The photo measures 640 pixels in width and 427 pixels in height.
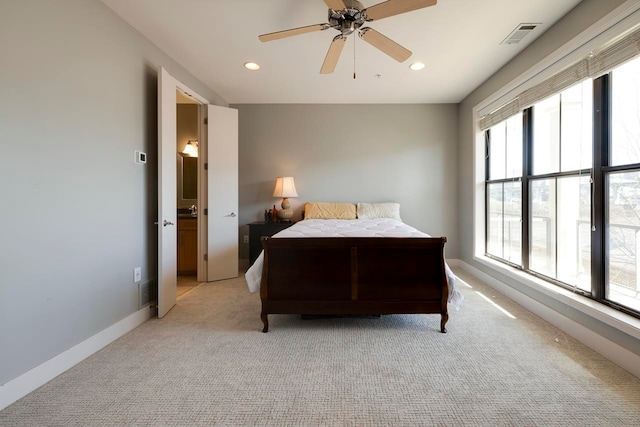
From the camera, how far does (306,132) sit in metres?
4.19

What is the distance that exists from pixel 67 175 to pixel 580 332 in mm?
3817

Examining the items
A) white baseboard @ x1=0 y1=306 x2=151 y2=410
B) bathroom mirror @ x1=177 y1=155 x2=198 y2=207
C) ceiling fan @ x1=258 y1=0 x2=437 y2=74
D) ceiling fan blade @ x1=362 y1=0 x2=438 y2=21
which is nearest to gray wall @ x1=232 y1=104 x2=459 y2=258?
bathroom mirror @ x1=177 y1=155 x2=198 y2=207

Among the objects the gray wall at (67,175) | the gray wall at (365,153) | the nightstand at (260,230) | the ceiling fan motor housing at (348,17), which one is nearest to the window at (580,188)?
the gray wall at (365,153)

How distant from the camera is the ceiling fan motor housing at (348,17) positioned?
173 centimetres

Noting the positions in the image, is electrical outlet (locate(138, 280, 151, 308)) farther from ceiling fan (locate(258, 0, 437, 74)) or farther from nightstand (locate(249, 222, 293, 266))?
ceiling fan (locate(258, 0, 437, 74))

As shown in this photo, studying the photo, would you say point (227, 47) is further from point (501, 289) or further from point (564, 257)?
point (501, 289)

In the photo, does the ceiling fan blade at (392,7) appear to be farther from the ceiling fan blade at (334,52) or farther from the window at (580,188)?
the window at (580,188)

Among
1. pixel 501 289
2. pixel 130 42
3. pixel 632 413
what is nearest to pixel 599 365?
pixel 632 413

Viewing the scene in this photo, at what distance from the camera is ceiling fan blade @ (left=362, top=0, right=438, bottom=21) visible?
1.56 metres

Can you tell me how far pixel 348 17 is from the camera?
178cm

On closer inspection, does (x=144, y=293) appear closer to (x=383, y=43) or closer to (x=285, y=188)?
(x=285, y=188)

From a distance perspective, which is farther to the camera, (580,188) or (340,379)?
(580,188)

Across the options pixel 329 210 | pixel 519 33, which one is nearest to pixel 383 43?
pixel 519 33

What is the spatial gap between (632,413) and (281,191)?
3677 millimetres
